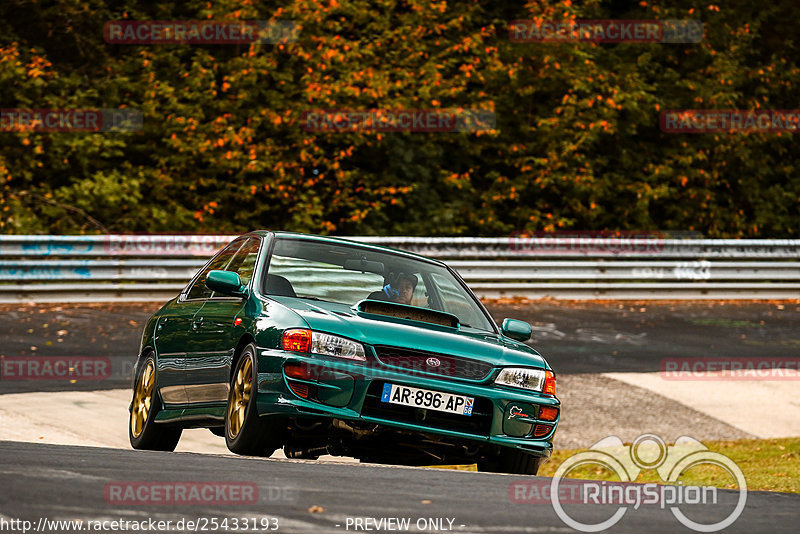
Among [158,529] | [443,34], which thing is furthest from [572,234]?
[158,529]

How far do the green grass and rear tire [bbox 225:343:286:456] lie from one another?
3.58 metres

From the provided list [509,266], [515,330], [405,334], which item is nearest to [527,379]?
[405,334]

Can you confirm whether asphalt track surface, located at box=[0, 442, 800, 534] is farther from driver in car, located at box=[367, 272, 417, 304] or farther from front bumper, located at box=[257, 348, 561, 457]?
driver in car, located at box=[367, 272, 417, 304]

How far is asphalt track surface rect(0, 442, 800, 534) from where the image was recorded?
4.78 meters

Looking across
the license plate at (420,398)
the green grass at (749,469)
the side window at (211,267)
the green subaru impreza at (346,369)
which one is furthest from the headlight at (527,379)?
the side window at (211,267)

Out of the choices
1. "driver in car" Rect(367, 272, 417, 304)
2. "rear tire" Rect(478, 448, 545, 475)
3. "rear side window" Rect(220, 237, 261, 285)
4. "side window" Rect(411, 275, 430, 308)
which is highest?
"rear side window" Rect(220, 237, 261, 285)

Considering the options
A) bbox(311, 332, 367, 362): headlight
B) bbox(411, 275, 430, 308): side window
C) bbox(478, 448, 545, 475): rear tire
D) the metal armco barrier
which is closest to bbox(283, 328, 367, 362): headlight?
bbox(311, 332, 367, 362): headlight

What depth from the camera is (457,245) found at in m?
21.0

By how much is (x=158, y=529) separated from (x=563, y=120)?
22.0 metres

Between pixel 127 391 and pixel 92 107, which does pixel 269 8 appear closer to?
pixel 92 107

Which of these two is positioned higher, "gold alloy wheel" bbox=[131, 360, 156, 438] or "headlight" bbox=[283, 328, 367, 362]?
"headlight" bbox=[283, 328, 367, 362]

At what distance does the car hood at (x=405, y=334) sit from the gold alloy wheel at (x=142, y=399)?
174cm

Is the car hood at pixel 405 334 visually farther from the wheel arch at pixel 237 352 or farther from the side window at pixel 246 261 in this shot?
the side window at pixel 246 261

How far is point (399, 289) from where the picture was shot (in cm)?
827
